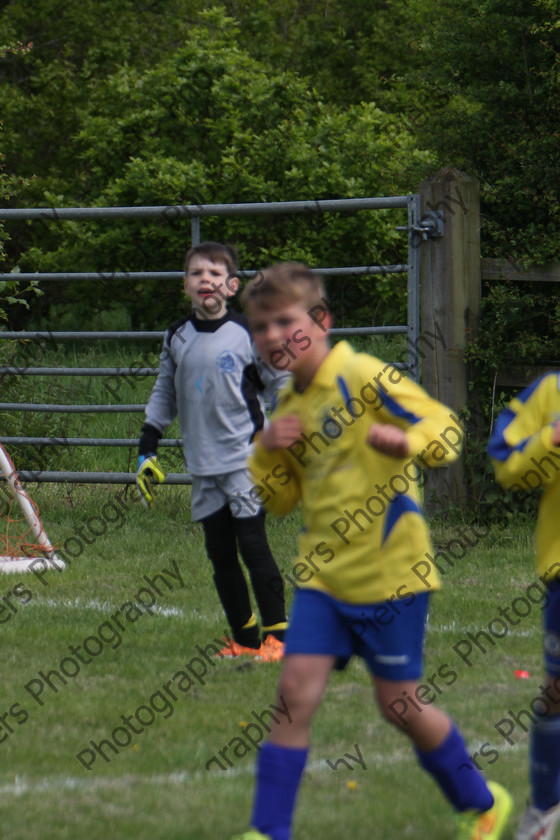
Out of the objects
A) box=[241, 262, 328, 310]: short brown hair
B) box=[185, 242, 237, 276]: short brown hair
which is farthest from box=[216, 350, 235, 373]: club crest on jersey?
box=[241, 262, 328, 310]: short brown hair

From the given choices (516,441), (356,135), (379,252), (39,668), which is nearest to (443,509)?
(39,668)

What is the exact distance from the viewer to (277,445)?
3025mm

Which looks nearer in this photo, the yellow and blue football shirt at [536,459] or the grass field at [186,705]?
the yellow and blue football shirt at [536,459]

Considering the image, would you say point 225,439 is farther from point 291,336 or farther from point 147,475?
point 291,336

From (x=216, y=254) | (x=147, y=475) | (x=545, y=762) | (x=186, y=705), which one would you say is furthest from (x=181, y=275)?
(x=545, y=762)

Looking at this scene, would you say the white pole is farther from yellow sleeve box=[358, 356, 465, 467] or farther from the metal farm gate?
yellow sleeve box=[358, 356, 465, 467]

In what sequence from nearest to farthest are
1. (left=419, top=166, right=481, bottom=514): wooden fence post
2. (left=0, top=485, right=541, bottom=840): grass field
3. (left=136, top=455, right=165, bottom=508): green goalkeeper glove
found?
(left=0, top=485, right=541, bottom=840): grass field, (left=136, top=455, right=165, bottom=508): green goalkeeper glove, (left=419, top=166, right=481, bottom=514): wooden fence post

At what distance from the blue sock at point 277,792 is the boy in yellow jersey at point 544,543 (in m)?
0.71

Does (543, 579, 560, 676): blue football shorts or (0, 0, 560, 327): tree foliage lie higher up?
(0, 0, 560, 327): tree foliage

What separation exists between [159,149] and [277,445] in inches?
535

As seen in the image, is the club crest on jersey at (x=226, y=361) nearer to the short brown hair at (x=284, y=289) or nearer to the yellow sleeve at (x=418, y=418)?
the short brown hair at (x=284, y=289)

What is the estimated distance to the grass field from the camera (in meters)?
3.49

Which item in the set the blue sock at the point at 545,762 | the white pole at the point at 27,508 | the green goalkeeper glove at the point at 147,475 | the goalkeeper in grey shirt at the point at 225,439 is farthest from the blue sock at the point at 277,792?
the white pole at the point at 27,508

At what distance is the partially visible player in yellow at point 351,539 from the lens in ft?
9.73
